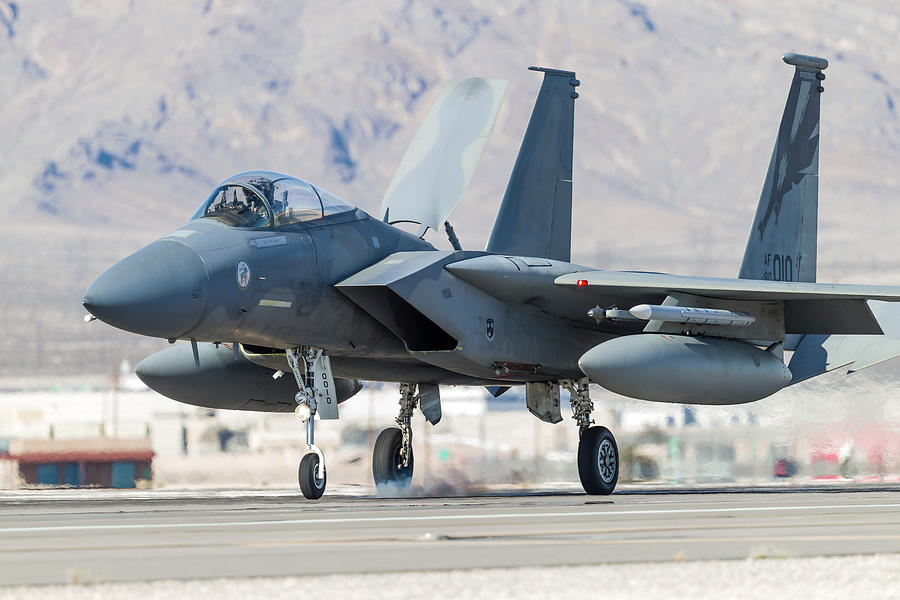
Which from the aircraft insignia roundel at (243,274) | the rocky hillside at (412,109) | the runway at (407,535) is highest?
the rocky hillside at (412,109)

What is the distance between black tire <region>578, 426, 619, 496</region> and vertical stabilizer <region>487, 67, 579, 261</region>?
2417mm

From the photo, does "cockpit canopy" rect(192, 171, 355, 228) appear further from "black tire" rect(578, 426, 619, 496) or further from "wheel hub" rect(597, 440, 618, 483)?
"wheel hub" rect(597, 440, 618, 483)

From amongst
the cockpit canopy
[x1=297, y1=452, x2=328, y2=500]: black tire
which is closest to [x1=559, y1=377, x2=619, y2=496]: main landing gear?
[x1=297, y1=452, x2=328, y2=500]: black tire

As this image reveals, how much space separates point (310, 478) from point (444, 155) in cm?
490

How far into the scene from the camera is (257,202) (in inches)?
541

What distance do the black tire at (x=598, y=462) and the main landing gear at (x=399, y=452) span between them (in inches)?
81.1

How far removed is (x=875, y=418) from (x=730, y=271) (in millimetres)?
80117

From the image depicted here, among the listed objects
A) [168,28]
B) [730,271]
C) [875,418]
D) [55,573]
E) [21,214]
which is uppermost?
[168,28]

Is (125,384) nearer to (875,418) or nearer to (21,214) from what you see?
(875,418)

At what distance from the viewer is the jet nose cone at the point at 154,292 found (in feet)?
40.7

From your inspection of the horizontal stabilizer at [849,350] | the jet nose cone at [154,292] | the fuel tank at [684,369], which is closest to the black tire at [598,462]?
the fuel tank at [684,369]

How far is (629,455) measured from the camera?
20.8m

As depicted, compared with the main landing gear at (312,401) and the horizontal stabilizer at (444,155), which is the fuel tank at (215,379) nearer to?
the main landing gear at (312,401)

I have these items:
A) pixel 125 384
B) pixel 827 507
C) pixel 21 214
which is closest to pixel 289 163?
pixel 21 214
